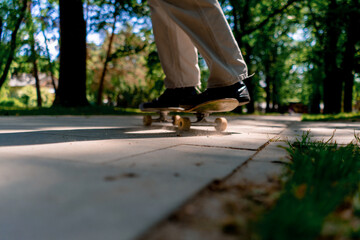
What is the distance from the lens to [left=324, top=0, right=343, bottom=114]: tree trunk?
840 centimetres

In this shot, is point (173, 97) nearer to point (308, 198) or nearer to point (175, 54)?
point (175, 54)

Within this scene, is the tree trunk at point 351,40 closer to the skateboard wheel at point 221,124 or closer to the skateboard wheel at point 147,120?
the skateboard wheel at point 221,124

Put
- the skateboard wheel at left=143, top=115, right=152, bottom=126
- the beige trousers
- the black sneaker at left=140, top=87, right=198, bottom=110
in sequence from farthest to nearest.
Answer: the skateboard wheel at left=143, top=115, right=152, bottom=126
the black sneaker at left=140, top=87, right=198, bottom=110
the beige trousers

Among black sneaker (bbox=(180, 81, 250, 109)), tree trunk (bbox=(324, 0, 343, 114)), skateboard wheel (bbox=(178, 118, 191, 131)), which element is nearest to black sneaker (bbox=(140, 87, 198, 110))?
skateboard wheel (bbox=(178, 118, 191, 131))

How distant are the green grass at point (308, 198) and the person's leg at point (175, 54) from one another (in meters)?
2.02

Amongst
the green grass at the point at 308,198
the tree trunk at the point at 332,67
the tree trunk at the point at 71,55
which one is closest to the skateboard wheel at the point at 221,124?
the green grass at the point at 308,198

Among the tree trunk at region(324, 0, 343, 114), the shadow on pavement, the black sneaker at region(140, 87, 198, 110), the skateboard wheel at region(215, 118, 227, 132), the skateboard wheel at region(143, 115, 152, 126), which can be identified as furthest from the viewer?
the tree trunk at region(324, 0, 343, 114)

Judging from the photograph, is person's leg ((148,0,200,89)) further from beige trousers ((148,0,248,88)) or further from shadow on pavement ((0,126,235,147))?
shadow on pavement ((0,126,235,147))

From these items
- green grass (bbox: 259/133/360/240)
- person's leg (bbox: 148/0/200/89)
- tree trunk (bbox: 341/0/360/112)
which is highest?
tree trunk (bbox: 341/0/360/112)

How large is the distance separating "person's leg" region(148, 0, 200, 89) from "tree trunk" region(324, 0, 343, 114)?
7.16 m

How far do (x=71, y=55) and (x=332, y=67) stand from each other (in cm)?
901

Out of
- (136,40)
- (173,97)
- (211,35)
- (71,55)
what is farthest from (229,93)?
(136,40)

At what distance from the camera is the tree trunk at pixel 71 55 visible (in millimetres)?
8461

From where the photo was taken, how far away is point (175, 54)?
9.96ft
